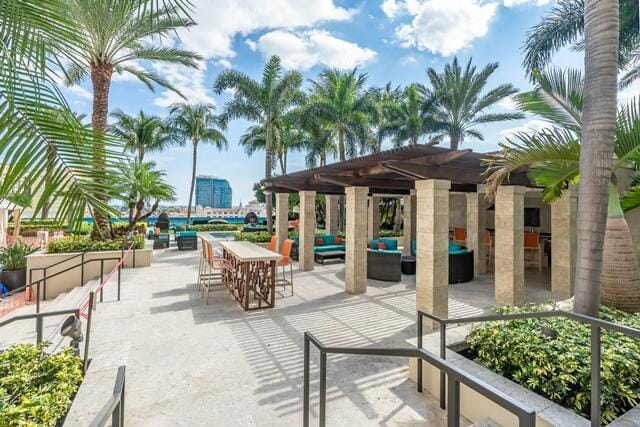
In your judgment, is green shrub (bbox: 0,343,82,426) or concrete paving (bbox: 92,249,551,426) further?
concrete paving (bbox: 92,249,551,426)

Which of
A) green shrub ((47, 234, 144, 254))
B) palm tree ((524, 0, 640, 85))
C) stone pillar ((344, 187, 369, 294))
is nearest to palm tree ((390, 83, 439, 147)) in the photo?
palm tree ((524, 0, 640, 85))

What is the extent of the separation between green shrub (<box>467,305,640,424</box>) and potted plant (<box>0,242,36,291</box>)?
11.2 metres

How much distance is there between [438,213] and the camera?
17.5 ft

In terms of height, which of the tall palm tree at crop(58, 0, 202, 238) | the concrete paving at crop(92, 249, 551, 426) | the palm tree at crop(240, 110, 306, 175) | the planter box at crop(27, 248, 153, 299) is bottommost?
the concrete paving at crop(92, 249, 551, 426)

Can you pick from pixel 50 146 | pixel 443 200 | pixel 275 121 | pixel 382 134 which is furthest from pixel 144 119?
pixel 50 146

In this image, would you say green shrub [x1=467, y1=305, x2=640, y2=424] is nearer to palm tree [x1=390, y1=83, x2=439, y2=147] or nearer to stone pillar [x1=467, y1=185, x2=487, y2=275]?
stone pillar [x1=467, y1=185, x2=487, y2=275]

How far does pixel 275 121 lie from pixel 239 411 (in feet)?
45.4

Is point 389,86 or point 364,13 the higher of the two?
point 389,86

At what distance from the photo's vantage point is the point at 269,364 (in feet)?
13.1

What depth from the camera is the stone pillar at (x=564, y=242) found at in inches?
275

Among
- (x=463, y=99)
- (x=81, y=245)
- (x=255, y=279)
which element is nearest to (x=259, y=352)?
(x=255, y=279)

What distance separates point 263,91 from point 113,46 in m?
7.35

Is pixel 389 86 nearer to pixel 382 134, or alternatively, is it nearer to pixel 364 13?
pixel 382 134

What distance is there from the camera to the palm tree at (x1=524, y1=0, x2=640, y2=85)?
881cm
